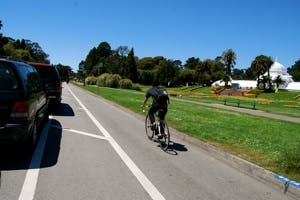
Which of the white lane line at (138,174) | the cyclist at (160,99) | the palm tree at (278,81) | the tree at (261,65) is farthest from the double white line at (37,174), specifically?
the tree at (261,65)

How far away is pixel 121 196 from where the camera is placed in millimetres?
5562

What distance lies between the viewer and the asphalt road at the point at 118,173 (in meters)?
5.74

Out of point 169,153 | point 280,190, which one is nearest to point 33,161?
point 169,153

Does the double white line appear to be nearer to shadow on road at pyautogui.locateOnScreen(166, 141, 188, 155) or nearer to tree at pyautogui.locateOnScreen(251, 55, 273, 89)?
shadow on road at pyautogui.locateOnScreen(166, 141, 188, 155)

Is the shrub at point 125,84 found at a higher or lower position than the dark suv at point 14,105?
lower

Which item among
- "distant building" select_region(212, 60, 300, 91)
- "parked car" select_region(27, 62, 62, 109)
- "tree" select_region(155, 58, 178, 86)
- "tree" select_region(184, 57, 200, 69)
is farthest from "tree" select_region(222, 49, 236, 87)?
"parked car" select_region(27, 62, 62, 109)

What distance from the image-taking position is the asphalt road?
5.74 metres

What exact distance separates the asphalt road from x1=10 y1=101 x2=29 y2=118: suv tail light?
88 centimetres

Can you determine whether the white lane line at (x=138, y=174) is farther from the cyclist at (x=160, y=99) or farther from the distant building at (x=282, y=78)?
the distant building at (x=282, y=78)

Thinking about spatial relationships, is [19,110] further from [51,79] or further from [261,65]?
[261,65]

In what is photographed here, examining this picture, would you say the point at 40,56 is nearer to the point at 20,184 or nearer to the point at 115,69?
the point at 115,69

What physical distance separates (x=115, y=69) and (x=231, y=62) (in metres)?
35.8

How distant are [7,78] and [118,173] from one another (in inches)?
113

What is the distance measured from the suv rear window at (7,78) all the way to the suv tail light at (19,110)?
37 centimetres
